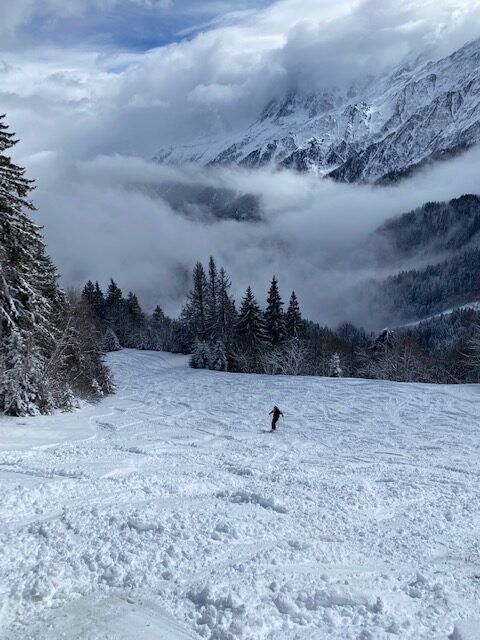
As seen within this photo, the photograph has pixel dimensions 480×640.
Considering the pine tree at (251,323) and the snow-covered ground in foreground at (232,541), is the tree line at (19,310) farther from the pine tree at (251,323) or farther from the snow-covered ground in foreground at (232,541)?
the pine tree at (251,323)

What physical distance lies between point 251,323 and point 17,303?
3517 centimetres

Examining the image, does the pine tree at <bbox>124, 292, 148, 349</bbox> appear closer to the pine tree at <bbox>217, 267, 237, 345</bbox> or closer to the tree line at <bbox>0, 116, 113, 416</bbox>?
the pine tree at <bbox>217, 267, 237, 345</bbox>

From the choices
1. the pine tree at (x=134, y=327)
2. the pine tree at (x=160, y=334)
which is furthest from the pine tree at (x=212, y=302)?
the pine tree at (x=134, y=327)

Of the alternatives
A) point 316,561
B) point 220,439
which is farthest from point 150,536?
point 220,439

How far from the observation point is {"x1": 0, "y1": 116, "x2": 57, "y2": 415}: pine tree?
18.4m

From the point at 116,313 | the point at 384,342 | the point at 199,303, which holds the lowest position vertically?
the point at 384,342

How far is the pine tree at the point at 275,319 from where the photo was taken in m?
55.4

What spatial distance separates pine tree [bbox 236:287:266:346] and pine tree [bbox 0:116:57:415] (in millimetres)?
33260

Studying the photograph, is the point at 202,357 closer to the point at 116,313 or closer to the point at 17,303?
the point at 17,303

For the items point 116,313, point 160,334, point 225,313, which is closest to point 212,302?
point 225,313

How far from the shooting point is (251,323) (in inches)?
2096

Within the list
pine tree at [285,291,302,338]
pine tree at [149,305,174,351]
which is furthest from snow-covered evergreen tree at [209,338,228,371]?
pine tree at [149,305,174,351]

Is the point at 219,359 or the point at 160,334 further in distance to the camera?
the point at 160,334

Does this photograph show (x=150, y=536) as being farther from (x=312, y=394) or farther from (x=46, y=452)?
(x=312, y=394)
